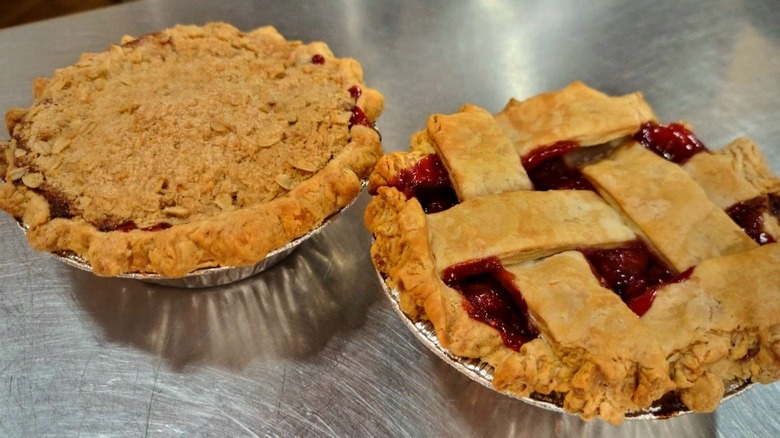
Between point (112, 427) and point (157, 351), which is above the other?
point (157, 351)

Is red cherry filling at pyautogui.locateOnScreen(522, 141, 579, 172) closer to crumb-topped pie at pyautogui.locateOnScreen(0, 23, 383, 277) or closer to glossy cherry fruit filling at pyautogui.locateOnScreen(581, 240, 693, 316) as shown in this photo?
glossy cherry fruit filling at pyautogui.locateOnScreen(581, 240, 693, 316)

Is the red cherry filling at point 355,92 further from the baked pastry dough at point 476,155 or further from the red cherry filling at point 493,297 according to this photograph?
the red cherry filling at point 493,297

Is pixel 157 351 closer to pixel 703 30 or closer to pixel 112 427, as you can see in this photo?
pixel 112 427

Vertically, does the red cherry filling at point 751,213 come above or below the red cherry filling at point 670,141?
below

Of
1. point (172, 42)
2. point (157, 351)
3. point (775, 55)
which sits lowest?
point (157, 351)

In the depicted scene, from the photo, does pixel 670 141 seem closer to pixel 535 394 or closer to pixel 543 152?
pixel 543 152

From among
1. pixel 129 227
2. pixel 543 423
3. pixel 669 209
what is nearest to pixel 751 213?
pixel 669 209

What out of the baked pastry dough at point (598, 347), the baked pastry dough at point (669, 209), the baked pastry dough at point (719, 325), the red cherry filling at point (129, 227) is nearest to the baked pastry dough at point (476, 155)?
the baked pastry dough at point (669, 209)

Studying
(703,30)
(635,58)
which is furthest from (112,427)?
(703,30)
